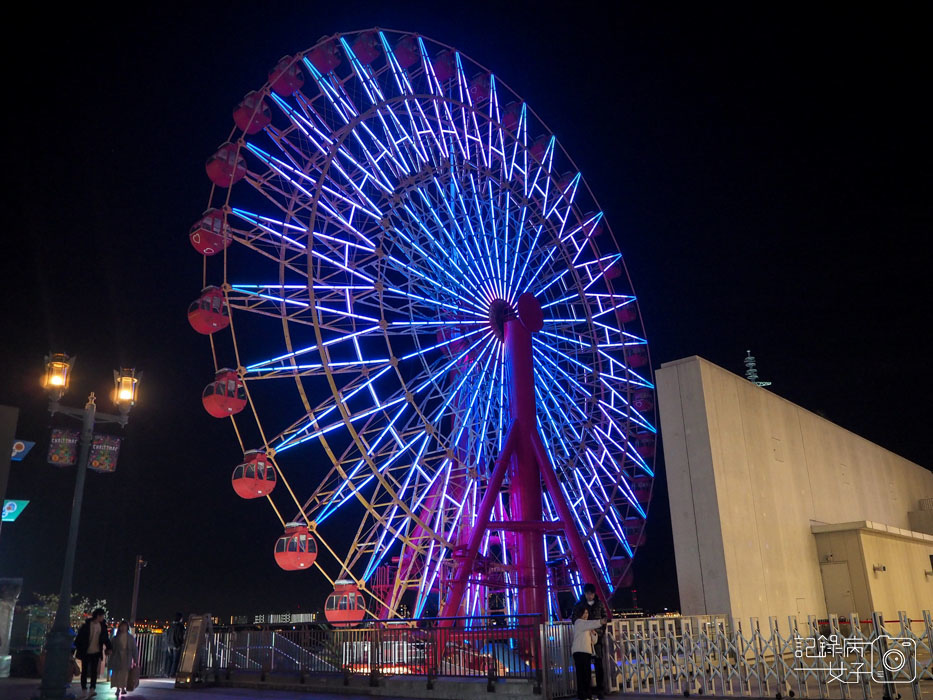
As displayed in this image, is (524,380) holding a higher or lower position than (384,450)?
higher

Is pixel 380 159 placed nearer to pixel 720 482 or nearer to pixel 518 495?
pixel 518 495

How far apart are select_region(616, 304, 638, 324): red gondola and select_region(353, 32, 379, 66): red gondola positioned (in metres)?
10.8

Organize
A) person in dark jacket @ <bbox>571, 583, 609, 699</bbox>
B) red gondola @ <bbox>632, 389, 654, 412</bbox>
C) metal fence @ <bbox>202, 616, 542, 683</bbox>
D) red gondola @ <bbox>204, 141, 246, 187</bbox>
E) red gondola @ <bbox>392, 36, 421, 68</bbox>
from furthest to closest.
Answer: red gondola @ <bbox>632, 389, 654, 412</bbox> < red gondola @ <bbox>392, 36, 421, 68</bbox> < red gondola @ <bbox>204, 141, 246, 187</bbox> < metal fence @ <bbox>202, 616, 542, 683</bbox> < person in dark jacket @ <bbox>571, 583, 609, 699</bbox>

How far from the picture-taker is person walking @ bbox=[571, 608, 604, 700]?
10070 mm

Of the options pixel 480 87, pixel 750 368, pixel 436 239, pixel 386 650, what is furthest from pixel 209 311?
pixel 750 368

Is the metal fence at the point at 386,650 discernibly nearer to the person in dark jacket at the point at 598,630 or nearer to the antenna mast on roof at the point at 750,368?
the person in dark jacket at the point at 598,630

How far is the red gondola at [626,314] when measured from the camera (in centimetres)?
2555

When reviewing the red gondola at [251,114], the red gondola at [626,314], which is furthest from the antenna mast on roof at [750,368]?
the red gondola at [251,114]

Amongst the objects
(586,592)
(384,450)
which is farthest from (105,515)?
(586,592)

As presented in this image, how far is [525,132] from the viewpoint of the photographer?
78.6ft

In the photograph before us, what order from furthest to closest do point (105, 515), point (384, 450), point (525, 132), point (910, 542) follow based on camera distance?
point (105, 515) → point (525, 132) → point (910, 542) → point (384, 450)

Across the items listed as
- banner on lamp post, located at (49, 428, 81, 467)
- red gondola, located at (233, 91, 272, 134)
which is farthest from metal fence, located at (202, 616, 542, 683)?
red gondola, located at (233, 91, 272, 134)

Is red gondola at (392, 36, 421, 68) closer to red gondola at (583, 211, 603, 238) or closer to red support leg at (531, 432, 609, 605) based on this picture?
red gondola at (583, 211, 603, 238)

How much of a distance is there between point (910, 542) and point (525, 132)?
15505mm
